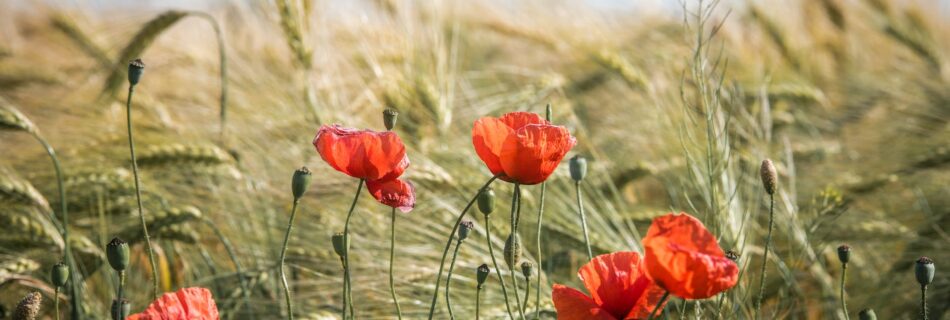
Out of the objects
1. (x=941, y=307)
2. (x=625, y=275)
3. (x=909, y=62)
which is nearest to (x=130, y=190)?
(x=625, y=275)

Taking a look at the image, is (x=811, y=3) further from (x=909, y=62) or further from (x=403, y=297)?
(x=403, y=297)

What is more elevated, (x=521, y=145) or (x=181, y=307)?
(x=521, y=145)

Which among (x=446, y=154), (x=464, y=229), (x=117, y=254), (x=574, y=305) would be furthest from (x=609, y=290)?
(x=446, y=154)

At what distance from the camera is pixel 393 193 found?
32.4 inches

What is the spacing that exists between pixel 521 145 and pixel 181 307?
0.28m

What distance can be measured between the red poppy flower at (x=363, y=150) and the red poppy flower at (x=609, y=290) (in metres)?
0.16

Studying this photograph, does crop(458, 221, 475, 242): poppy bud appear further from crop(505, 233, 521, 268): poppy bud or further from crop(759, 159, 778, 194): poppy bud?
crop(759, 159, 778, 194): poppy bud

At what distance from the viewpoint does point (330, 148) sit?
79 centimetres

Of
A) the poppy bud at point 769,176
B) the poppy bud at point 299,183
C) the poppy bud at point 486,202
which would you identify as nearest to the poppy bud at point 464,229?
the poppy bud at point 486,202

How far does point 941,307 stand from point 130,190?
1.14 meters

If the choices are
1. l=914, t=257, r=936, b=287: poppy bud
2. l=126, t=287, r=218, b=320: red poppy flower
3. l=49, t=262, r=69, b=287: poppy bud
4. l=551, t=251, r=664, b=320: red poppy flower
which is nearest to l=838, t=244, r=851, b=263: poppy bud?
l=914, t=257, r=936, b=287: poppy bud

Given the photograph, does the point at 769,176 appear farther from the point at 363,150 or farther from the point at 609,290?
the point at 363,150

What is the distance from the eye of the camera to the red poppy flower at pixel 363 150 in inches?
30.7

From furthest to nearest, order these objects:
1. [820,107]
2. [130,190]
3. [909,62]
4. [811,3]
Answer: [811,3] < [909,62] < [820,107] < [130,190]
